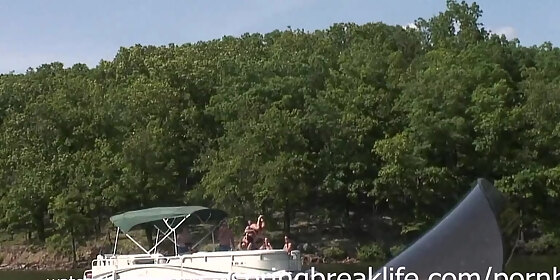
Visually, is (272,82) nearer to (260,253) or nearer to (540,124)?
(540,124)

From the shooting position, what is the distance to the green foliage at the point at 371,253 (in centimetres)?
4811

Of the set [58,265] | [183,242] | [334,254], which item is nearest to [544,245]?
[334,254]

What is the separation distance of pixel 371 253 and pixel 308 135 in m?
9.02

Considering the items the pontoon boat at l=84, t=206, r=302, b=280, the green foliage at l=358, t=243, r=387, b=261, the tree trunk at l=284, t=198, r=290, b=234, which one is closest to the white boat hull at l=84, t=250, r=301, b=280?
the pontoon boat at l=84, t=206, r=302, b=280

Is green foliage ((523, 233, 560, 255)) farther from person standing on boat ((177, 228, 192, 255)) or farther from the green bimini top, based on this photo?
person standing on boat ((177, 228, 192, 255))

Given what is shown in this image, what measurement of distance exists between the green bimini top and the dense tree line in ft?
82.6

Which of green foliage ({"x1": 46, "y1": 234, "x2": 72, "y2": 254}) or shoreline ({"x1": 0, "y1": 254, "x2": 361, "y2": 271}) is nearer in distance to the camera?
shoreline ({"x1": 0, "y1": 254, "x2": 361, "y2": 271})

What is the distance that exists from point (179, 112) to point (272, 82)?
741 centimetres

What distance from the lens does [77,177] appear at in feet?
189

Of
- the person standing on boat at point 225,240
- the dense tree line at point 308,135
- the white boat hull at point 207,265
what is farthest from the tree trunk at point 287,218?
the white boat hull at point 207,265

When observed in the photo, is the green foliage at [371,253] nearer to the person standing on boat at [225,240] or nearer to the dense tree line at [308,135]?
the dense tree line at [308,135]

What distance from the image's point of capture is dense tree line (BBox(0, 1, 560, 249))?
165ft

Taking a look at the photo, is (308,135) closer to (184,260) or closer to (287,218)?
(287,218)

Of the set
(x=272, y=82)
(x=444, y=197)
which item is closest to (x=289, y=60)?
(x=272, y=82)
